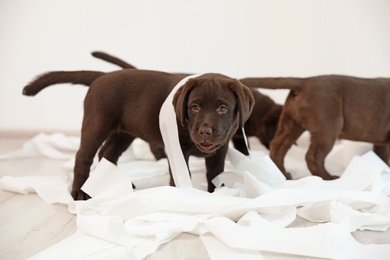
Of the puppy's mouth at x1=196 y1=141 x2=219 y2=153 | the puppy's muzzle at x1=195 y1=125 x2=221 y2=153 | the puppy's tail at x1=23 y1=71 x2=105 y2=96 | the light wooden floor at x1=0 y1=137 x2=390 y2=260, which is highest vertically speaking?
the puppy's tail at x1=23 y1=71 x2=105 y2=96

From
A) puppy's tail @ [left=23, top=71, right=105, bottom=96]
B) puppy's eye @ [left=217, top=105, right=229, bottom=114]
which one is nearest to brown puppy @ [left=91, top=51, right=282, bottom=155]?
puppy's tail @ [left=23, top=71, right=105, bottom=96]

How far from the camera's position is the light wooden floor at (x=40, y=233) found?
5.00ft

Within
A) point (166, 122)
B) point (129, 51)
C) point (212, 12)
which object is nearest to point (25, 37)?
point (129, 51)

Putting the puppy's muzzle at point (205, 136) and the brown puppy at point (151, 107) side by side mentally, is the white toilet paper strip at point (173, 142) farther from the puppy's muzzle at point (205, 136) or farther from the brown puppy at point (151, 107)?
the puppy's muzzle at point (205, 136)

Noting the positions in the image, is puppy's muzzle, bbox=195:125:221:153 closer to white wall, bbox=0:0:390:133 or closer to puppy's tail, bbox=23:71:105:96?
puppy's tail, bbox=23:71:105:96

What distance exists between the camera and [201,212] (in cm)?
181

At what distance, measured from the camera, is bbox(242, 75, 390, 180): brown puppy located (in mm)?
2631

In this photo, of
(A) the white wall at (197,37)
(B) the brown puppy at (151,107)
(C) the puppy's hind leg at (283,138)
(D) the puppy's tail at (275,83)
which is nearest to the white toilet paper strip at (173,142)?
(B) the brown puppy at (151,107)

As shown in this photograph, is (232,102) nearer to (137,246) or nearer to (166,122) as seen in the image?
(166,122)

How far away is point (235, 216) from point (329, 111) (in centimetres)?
113

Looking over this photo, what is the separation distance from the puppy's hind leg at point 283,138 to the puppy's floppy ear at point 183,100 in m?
0.94

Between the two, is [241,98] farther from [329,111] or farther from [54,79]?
[54,79]

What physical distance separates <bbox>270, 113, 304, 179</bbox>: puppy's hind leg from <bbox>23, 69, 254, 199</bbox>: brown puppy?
0.59 m

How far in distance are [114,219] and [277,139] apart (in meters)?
1.52
